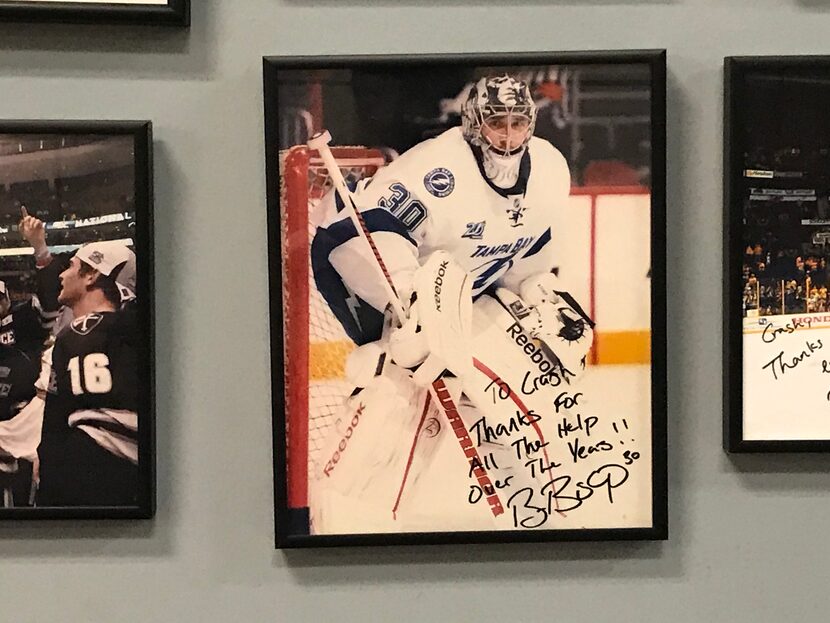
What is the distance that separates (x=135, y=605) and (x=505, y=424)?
1.28ft

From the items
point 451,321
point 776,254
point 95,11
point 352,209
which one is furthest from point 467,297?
point 95,11

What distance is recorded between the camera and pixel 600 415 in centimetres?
73

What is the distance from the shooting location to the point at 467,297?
722mm

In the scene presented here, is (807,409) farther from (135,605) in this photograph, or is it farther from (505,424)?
(135,605)

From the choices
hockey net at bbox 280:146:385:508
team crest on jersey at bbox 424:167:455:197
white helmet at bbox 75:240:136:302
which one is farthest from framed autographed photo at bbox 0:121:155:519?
team crest on jersey at bbox 424:167:455:197

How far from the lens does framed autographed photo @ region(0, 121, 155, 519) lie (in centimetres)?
71

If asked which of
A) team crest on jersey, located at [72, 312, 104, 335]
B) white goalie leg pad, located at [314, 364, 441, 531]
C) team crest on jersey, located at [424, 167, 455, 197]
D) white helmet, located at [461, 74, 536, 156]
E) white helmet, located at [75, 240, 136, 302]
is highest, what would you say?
white helmet, located at [461, 74, 536, 156]

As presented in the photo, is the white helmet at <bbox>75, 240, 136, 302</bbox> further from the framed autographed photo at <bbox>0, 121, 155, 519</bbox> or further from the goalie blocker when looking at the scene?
the goalie blocker

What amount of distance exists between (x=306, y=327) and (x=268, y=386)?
0.07 metres

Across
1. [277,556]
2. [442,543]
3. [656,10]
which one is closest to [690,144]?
[656,10]

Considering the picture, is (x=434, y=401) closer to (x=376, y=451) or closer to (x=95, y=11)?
(x=376, y=451)

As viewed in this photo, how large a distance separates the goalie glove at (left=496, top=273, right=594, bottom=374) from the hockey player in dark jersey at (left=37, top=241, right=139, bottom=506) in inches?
13.7

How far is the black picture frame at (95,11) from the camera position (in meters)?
0.70

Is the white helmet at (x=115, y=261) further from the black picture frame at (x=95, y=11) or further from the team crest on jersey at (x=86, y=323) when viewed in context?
Result: the black picture frame at (x=95, y=11)
